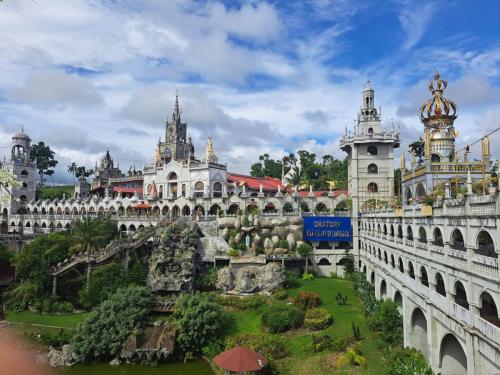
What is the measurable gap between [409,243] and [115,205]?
181 ft

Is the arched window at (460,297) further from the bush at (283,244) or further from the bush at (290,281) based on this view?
the bush at (283,244)

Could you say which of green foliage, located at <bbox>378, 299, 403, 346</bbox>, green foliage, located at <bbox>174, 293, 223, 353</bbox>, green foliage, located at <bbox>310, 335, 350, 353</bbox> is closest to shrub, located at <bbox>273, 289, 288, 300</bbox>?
green foliage, located at <bbox>174, 293, 223, 353</bbox>

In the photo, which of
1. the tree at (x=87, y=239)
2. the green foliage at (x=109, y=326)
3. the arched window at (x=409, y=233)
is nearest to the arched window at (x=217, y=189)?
the tree at (x=87, y=239)

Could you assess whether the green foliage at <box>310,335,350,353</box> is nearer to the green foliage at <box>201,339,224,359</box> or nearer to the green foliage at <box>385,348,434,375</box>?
the green foliage at <box>385,348,434,375</box>

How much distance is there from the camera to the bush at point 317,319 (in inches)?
1177

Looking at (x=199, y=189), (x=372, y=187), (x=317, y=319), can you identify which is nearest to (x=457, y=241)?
(x=317, y=319)

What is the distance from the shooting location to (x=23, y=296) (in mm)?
35750

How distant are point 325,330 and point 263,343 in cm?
525

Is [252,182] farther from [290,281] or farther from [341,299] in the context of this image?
[341,299]

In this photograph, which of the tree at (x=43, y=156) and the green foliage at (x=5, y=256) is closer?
the green foliage at (x=5, y=256)

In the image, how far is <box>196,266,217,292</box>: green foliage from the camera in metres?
40.8

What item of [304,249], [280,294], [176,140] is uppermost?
[176,140]

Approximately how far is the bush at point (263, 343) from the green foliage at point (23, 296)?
19261 millimetres

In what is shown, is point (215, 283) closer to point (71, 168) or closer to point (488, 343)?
point (488, 343)
